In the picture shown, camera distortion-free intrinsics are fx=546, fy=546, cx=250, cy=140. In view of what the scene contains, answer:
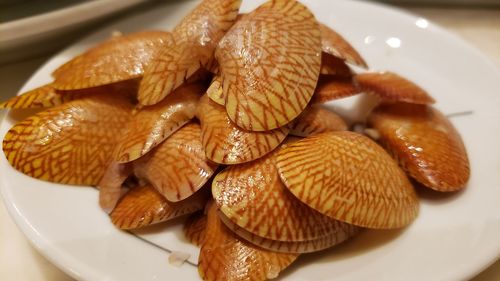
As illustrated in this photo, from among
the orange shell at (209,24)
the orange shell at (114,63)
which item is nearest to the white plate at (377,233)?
the orange shell at (114,63)

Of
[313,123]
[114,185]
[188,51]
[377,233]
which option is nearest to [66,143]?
[114,185]

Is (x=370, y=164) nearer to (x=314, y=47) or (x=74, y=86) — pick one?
(x=314, y=47)

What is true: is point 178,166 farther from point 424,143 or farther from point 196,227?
point 424,143

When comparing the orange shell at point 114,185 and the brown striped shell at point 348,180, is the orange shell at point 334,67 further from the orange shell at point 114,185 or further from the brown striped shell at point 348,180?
the orange shell at point 114,185

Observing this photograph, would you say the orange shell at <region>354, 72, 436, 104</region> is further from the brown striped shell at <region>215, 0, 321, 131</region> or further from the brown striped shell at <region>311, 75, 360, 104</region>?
the brown striped shell at <region>215, 0, 321, 131</region>

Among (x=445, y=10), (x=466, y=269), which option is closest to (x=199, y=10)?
(x=466, y=269)

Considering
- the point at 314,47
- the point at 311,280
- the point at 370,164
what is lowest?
the point at 311,280

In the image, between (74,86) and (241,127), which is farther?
(74,86)
